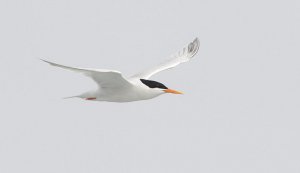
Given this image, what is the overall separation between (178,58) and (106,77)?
4.09 metres

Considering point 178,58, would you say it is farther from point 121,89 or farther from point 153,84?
point 121,89

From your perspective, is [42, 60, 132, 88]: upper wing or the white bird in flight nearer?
[42, 60, 132, 88]: upper wing

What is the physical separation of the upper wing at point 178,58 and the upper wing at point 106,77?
234 cm

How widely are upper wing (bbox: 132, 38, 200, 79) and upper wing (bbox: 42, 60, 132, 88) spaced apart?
2337 mm

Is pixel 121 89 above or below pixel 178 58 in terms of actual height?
below

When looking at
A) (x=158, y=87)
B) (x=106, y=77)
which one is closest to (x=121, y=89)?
(x=106, y=77)

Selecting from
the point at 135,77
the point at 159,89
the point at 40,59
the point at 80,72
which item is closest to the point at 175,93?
the point at 159,89

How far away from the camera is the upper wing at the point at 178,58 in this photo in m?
17.8

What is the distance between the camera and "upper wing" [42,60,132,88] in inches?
555

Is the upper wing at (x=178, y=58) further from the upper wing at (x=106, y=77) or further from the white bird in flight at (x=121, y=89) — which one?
the upper wing at (x=106, y=77)

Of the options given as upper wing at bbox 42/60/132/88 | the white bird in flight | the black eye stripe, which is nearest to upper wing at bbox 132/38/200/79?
the white bird in flight

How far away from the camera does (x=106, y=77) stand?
48.8ft

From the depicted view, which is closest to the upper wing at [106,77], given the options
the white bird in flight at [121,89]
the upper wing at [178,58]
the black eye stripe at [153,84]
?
the white bird in flight at [121,89]

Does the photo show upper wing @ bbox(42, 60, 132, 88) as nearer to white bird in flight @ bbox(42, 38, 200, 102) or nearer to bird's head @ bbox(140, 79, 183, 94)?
white bird in flight @ bbox(42, 38, 200, 102)
